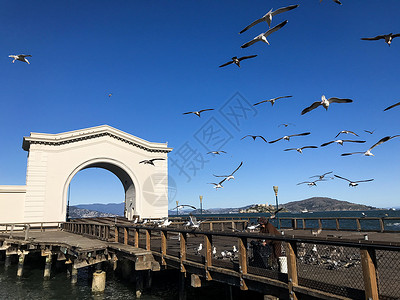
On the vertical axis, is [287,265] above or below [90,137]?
below

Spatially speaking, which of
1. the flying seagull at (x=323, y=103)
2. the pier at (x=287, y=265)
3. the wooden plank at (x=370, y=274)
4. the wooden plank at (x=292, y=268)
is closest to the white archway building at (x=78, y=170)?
the pier at (x=287, y=265)

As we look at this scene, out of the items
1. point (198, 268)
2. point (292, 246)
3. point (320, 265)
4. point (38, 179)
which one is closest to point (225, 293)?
point (198, 268)

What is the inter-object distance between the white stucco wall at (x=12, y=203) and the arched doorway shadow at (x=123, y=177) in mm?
3654

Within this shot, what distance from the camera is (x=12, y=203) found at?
27000 millimetres

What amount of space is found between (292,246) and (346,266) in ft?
9.72

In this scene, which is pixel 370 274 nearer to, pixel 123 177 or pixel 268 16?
pixel 268 16

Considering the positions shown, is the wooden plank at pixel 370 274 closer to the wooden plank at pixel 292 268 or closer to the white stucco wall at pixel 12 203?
the wooden plank at pixel 292 268

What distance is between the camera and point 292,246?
677cm

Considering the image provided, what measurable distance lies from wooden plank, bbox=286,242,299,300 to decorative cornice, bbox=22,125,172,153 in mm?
27950

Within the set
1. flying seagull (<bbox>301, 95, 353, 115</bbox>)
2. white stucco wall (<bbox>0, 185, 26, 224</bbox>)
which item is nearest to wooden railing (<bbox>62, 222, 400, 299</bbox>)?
flying seagull (<bbox>301, 95, 353, 115</bbox>)

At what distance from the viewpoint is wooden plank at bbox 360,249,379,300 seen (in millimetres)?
5207

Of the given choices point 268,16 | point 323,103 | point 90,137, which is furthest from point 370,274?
point 90,137

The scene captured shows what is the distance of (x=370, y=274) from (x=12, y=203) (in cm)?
2975

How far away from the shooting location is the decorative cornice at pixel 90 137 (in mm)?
28734
